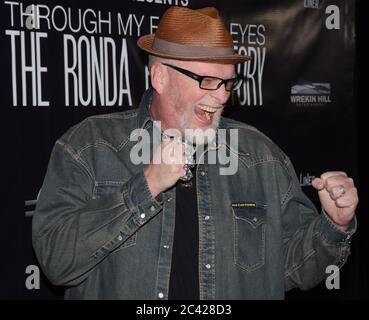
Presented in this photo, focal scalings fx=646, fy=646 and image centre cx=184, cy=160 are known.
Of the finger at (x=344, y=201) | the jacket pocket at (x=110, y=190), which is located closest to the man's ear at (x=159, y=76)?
the jacket pocket at (x=110, y=190)

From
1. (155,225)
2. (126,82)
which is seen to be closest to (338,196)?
(155,225)

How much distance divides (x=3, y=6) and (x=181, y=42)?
3.56ft

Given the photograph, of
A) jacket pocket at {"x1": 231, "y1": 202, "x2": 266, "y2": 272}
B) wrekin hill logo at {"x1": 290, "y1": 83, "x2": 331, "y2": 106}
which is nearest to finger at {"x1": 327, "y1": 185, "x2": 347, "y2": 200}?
jacket pocket at {"x1": 231, "y1": 202, "x2": 266, "y2": 272}

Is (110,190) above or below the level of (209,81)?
below

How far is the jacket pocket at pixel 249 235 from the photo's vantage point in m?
2.45

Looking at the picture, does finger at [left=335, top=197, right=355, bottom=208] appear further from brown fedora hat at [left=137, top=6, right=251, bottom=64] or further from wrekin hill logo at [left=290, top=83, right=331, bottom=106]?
wrekin hill logo at [left=290, top=83, right=331, bottom=106]

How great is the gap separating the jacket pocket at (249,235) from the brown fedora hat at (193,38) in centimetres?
57

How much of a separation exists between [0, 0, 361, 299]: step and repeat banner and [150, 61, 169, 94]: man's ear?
90cm

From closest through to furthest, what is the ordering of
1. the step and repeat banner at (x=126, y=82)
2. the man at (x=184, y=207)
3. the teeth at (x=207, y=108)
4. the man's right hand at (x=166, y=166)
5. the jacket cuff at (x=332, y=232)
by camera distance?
the man's right hand at (x=166, y=166) → the man at (x=184, y=207) → the jacket cuff at (x=332, y=232) → the teeth at (x=207, y=108) → the step and repeat banner at (x=126, y=82)

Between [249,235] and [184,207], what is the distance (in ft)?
0.91

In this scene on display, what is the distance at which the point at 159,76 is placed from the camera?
2.53m

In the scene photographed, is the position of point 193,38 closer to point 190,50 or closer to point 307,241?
point 190,50
